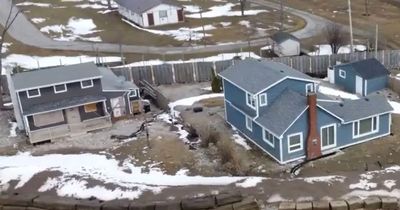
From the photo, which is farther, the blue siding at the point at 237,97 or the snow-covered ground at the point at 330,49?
the snow-covered ground at the point at 330,49

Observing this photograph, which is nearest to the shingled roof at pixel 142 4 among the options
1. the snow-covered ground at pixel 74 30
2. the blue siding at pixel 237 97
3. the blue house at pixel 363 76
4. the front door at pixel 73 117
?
the snow-covered ground at pixel 74 30

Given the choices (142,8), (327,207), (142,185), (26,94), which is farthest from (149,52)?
(327,207)

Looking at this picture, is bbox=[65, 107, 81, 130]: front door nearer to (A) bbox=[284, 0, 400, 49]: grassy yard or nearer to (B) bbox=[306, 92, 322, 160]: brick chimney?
(B) bbox=[306, 92, 322, 160]: brick chimney

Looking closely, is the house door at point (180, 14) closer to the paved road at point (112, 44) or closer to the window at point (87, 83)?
the paved road at point (112, 44)

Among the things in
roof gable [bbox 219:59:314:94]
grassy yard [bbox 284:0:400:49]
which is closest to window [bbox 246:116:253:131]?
roof gable [bbox 219:59:314:94]

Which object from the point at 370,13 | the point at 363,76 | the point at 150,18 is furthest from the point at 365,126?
the point at 150,18

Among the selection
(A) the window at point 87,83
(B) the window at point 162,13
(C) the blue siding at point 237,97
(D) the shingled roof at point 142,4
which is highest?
(D) the shingled roof at point 142,4

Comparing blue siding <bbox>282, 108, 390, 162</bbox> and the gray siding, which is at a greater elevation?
the gray siding
